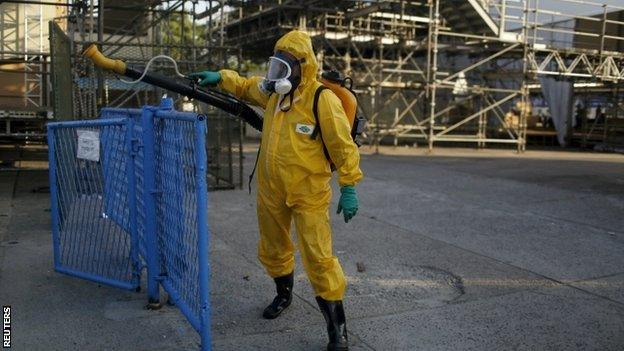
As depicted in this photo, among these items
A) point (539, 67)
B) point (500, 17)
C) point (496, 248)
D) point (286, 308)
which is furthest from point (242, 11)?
point (286, 308)

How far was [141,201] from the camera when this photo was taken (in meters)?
4.23

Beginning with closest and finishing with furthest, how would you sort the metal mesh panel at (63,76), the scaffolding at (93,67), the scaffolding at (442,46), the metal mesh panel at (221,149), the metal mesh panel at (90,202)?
1. the metal mesh panel at (90,202)
2. the metal mesh panel at (63,76)
3. the scaffolding at (93,67)
4. the metal mesh panel at (221,149)
5. the scaffolding at (442,46)

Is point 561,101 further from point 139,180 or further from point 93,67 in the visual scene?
point 139,180

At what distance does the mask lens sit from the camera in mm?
3637

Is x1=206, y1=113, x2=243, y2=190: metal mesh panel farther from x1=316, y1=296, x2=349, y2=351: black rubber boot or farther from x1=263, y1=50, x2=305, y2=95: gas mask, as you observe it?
x1=316, y1=296, x2=349, y2=351: black rubber boot

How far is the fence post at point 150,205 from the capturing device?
13.1ft

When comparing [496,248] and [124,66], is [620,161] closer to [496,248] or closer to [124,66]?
[496,248]

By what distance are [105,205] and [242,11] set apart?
15996 millimetres

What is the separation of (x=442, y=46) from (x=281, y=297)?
46.4 feet

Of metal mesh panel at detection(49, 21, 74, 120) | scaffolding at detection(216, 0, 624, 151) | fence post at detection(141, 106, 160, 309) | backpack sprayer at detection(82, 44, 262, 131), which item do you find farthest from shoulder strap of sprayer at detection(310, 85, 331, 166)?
scaffolding at detection(216, 0, 624, 151)

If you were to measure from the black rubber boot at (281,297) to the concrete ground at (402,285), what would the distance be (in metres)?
0.08

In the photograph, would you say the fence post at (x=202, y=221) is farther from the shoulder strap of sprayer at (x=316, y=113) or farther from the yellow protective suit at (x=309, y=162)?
the shoulder strap of sprayer at (x=316, y=113)

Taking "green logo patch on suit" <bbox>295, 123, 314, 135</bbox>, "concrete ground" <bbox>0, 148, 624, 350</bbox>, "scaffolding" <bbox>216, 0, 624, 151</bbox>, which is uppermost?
"scaffolding" <bbox>216, 0, 624, 151</bbox>

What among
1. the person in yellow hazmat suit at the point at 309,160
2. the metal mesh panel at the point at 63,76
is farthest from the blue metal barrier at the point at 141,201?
the metal mesh panel at the point at 63,76
